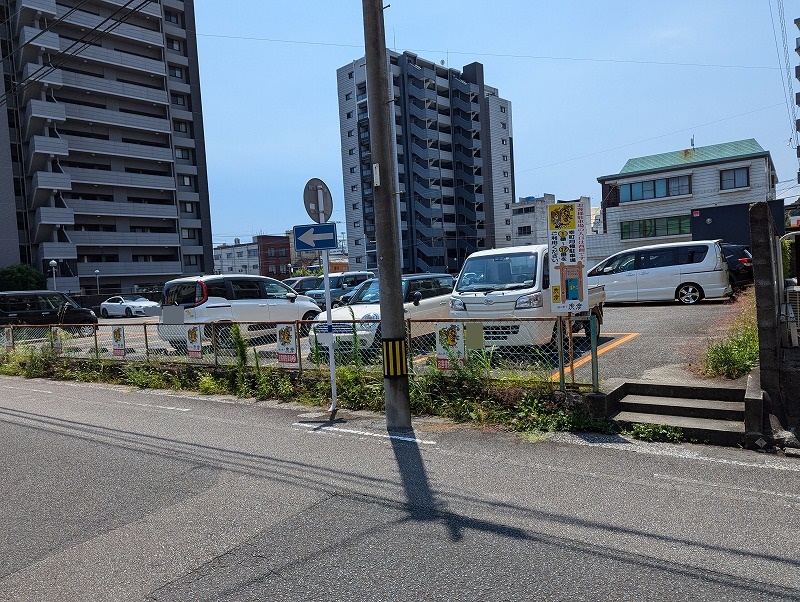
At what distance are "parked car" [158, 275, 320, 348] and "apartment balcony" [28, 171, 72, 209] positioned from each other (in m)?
37.3

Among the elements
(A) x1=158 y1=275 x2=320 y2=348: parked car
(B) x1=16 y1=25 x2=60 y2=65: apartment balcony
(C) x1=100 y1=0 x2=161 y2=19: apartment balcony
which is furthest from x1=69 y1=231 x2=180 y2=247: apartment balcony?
(A) x1=158 y1=275 x2=320 y2=348: parked car

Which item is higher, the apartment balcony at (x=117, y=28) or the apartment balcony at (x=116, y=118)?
the apartment balcony at (x=117, y=28)

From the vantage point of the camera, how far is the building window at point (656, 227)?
121 feet

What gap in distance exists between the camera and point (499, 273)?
9.54 m

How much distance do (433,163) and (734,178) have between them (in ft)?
120

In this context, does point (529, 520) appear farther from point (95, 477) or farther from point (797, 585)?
point (95, 477)

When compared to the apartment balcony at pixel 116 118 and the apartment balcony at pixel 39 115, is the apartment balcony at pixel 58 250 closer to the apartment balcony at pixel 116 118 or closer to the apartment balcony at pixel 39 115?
the apartment balcony at pixel 39 115

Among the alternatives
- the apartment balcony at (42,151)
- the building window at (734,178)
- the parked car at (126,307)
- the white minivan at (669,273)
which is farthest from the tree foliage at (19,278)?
the building window at (734,178)

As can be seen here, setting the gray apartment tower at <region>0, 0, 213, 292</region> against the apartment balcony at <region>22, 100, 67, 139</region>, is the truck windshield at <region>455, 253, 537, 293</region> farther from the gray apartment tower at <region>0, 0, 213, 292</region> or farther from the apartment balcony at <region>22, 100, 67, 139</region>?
the apartment balcony at <region>22, 100, 67, 139</region>

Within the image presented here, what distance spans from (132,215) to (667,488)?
50.6 m

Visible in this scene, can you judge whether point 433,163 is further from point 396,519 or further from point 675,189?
point 396,519

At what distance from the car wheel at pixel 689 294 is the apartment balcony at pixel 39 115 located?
148 ft

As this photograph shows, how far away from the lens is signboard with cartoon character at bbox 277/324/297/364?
28.9 ft

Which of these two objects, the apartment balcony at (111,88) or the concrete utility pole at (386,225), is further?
the apartment balcony at (111,88)
